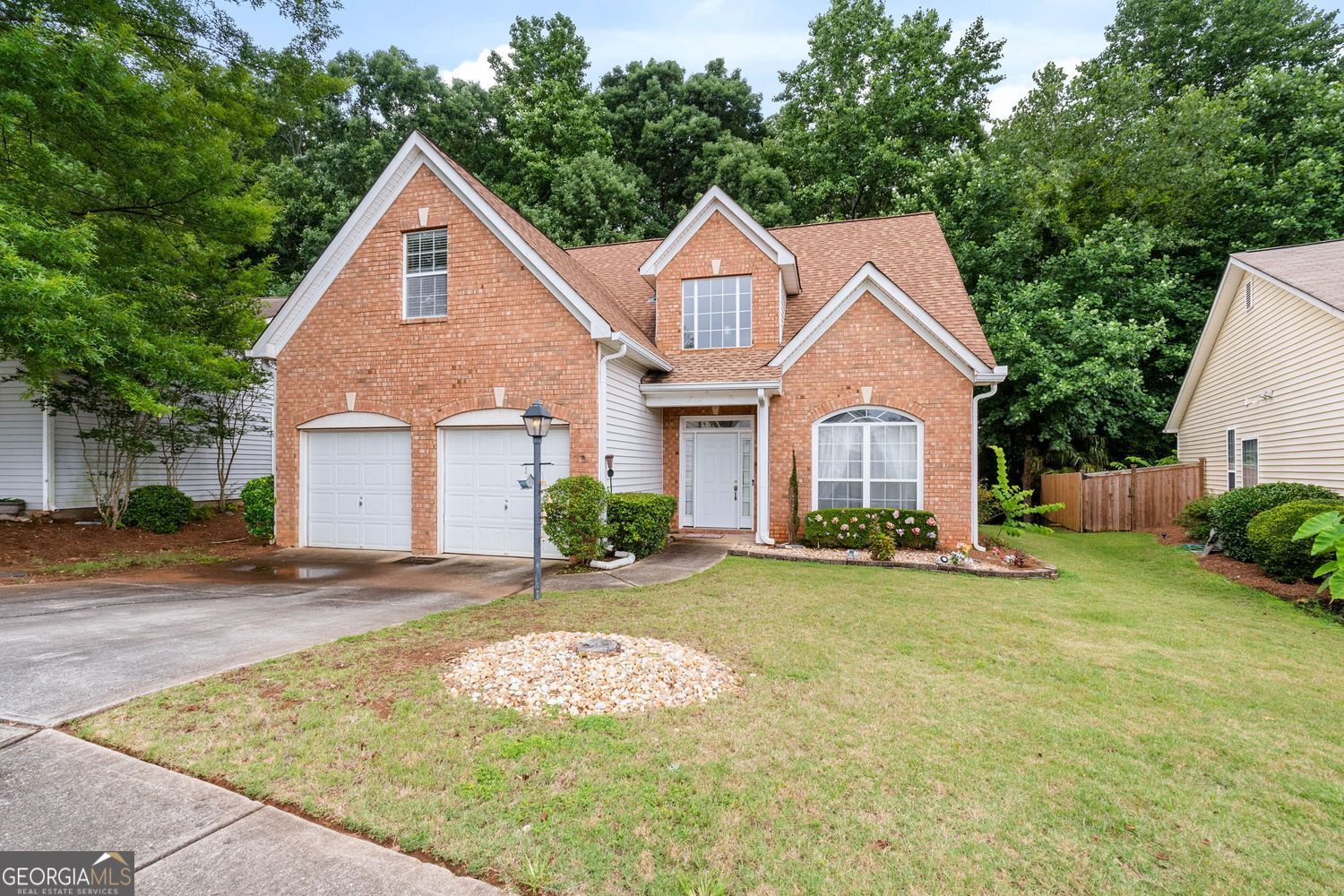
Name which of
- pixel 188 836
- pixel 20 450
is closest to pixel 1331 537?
pixel 188 836

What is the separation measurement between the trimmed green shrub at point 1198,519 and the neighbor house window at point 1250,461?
3.55 feet

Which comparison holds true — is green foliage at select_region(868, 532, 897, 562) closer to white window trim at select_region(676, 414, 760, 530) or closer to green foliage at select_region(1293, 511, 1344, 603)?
white window trim at select_region(676, 414, 760, 530)

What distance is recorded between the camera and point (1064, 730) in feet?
12.7

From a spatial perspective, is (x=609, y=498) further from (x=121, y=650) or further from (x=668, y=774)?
(x=668, y=774)

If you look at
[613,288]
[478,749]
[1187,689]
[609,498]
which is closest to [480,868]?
[478,749]

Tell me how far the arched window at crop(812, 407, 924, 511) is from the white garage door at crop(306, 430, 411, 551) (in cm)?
793

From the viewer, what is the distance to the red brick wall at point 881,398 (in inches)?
418

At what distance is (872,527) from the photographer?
10.6m

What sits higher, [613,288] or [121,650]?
[613,288]

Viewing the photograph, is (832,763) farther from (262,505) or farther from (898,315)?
(262,505)

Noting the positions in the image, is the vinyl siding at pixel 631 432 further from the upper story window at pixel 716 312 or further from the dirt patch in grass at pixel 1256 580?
the dirt patch in grass at pixel 1256 580

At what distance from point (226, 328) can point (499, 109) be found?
19.3 m

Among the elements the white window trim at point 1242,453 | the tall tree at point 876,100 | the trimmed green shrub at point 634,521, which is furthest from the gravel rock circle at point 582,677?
the tall tree at point 876,100

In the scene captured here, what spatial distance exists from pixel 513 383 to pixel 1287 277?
50.5ft
